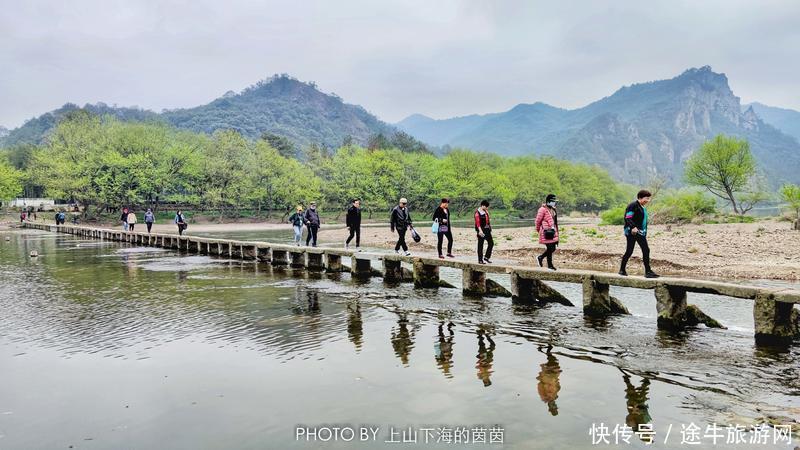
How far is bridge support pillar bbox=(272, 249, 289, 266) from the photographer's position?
23861 millimetres

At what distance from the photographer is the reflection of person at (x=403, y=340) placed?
Result: 30.1 feet

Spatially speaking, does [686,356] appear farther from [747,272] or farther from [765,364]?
[747,272]

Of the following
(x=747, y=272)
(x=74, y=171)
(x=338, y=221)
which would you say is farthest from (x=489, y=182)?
(x=747, y=272)

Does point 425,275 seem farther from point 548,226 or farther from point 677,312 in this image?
point 677,312

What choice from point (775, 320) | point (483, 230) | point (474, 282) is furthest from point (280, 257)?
point (775, 320)

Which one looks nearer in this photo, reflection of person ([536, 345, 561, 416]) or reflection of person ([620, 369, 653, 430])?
reflection of person ([620, 369, 653, 430])

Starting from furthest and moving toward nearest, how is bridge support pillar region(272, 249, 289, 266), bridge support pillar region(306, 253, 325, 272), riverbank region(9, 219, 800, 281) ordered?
bridge support pillar region(272, 249, 289, 266), bridge support pillar region(306, 253, 325, 272), riverbank region(9, 219, 800, 281)

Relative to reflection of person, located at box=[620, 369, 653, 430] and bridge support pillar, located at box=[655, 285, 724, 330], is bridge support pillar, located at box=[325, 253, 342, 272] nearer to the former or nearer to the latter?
bridge support pillar, located at box=[655, 285, 724, 330]

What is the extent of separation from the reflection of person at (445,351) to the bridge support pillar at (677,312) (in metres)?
4.21

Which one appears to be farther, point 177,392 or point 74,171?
point 74,171

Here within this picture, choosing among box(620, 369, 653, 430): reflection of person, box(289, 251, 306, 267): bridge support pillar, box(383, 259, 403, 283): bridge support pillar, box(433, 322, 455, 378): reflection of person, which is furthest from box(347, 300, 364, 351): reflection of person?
box(289, 251, 306, 267): bridge support pillar

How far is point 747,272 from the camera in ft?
65.0

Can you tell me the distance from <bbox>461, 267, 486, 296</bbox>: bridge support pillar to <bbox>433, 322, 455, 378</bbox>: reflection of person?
418 centimetres

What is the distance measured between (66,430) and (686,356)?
8613mm
